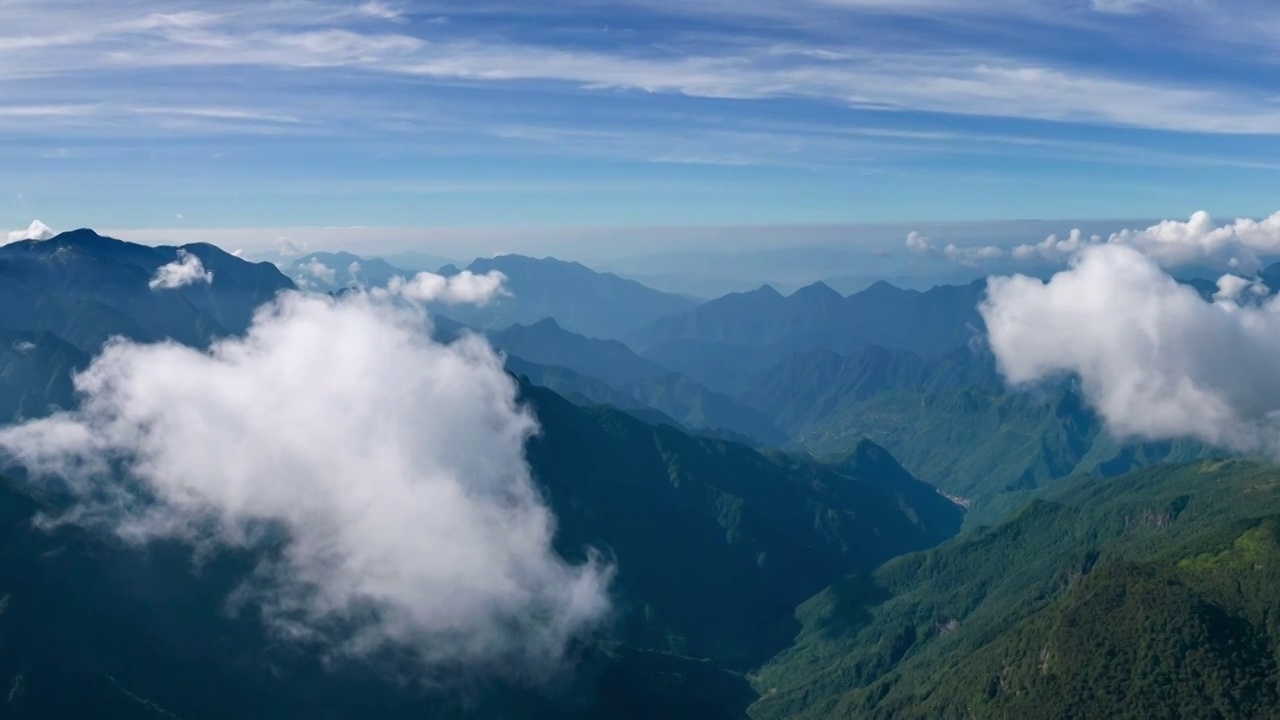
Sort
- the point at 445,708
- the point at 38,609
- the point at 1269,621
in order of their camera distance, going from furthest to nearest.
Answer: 1. the point at 445,708
2. the point at 1269,621
3. the point at 38,609

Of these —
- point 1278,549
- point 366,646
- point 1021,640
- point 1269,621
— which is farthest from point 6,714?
point 1278,549

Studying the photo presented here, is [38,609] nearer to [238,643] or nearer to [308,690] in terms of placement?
[238,643]

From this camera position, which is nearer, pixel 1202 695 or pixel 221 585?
pixel 1202 695

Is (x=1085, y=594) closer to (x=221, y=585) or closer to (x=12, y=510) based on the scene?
(x=221, y=585)

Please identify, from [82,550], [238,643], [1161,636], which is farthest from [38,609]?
[1161,636]

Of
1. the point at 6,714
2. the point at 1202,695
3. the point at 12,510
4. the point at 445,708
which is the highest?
the point at 12,510

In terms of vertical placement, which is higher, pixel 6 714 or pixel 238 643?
pixel 6 714

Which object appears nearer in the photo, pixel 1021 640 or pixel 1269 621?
pixel 1269 621

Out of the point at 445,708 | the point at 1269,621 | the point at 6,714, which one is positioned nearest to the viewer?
the point at 6,714

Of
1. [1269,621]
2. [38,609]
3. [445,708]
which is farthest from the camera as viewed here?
[445,708]

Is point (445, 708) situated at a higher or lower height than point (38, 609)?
lower
